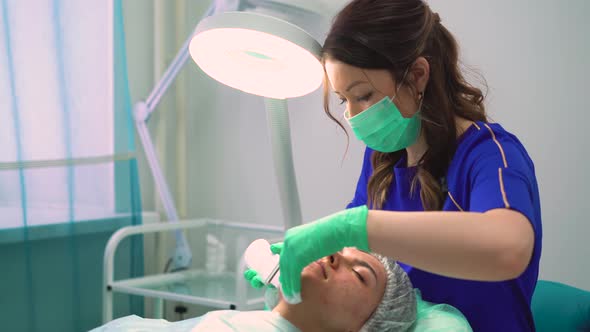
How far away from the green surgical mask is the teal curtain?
1.47 meters

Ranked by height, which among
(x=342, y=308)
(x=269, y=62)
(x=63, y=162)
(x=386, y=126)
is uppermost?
(x=269, y=62)

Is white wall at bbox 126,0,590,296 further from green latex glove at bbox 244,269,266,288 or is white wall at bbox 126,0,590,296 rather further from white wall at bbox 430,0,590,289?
green latex glove at bbox 244,269,266,288

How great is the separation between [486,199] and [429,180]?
0.32m

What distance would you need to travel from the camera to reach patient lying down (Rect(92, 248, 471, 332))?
1.26 metres

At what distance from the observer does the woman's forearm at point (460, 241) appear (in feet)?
2.91

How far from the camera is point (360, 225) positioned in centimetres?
94

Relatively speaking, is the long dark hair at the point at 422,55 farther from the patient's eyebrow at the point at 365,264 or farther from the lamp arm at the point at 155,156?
the lamp arm at the point at 155,156

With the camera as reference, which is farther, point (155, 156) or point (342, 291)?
point (155, 156)

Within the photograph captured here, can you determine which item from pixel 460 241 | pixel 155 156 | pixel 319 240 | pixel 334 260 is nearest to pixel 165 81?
pixel 155 156

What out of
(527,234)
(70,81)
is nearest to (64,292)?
(70,81)

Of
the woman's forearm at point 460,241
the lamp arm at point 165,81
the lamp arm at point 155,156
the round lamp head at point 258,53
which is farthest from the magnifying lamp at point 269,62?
the lamp arm at point 155,156

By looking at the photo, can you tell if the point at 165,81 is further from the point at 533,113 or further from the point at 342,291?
the point at 342,291

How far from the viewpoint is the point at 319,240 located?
3.22 feet

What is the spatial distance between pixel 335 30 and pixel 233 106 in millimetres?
1655
